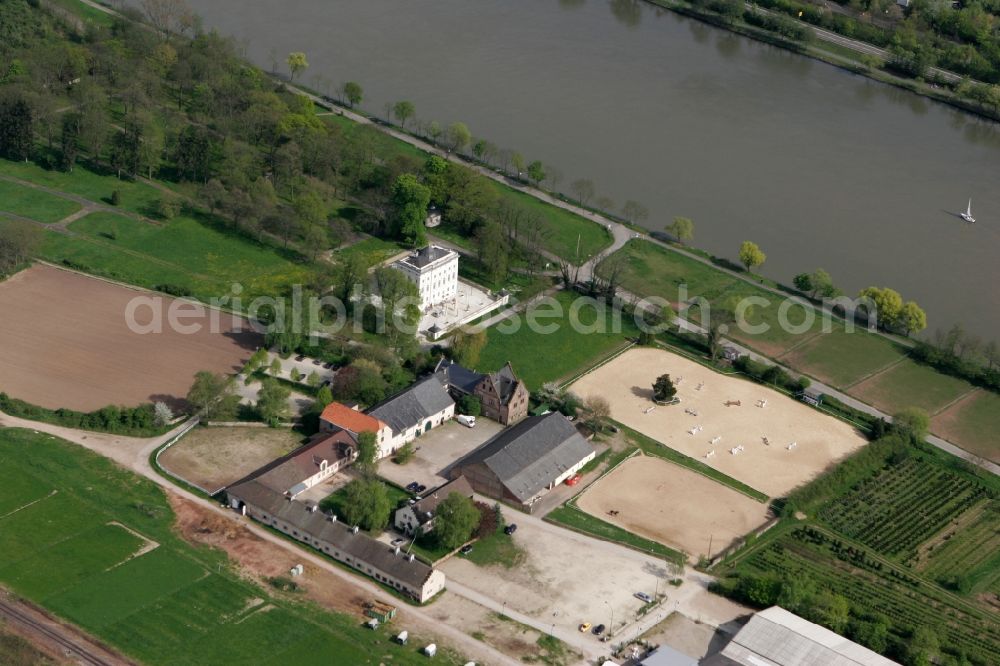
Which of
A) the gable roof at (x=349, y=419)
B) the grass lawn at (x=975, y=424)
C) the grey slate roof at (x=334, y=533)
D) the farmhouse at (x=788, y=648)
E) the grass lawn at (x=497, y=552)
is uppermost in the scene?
the grass lawn at (x=975, y=424)

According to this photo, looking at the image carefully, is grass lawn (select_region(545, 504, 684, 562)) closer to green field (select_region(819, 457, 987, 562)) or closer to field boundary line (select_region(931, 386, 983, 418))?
green field (select_region(819, 457, 987, 562))

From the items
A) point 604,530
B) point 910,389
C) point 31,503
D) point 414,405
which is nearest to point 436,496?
point 414,405

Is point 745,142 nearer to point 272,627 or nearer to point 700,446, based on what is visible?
point 700,446

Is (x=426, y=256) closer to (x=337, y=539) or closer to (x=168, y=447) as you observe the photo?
(x=168, y=447)

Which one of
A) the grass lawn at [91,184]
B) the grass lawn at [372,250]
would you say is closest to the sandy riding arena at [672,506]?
the grass lawn at [372,250]

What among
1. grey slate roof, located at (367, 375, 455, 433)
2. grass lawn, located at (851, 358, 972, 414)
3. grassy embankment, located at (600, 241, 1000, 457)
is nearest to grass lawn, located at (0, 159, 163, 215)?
grey slate roof, located at (367, 375, 455, 433)

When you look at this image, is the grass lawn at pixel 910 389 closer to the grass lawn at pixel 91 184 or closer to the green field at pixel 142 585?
the green field at pixel 142 585
